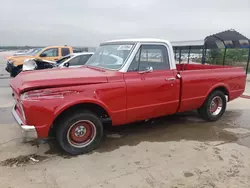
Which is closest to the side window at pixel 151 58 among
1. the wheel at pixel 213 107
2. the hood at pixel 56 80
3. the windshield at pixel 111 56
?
the windshield at pixel 111 56

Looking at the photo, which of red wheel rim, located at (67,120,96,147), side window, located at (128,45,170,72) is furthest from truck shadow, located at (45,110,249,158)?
side window, located at (128,45,170,72)

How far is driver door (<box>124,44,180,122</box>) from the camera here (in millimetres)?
4145

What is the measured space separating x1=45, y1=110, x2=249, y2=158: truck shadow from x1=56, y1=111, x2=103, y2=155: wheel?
0.58 feet

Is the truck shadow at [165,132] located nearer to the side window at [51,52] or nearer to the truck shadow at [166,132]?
the truck shadow at [166,132]

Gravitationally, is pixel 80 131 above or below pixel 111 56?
below

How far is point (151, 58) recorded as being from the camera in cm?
455

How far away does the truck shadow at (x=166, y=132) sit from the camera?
4301 mm

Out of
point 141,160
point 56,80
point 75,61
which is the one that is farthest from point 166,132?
point 75,61

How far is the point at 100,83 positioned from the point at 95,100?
301mm

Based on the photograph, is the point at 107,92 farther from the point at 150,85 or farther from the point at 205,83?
the point at 205,83

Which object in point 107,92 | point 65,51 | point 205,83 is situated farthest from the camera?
point 65,51

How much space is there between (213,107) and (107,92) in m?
3.07

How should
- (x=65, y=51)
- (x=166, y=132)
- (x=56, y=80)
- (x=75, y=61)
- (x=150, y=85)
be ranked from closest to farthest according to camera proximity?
1. (x=56, y=80)
2. (x=150, y=85)
3. (x=166, y=132)
4. (x=75, y=61)
5. (x=65, y=51)

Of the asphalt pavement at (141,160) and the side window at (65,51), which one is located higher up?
the side window at (65,51)
